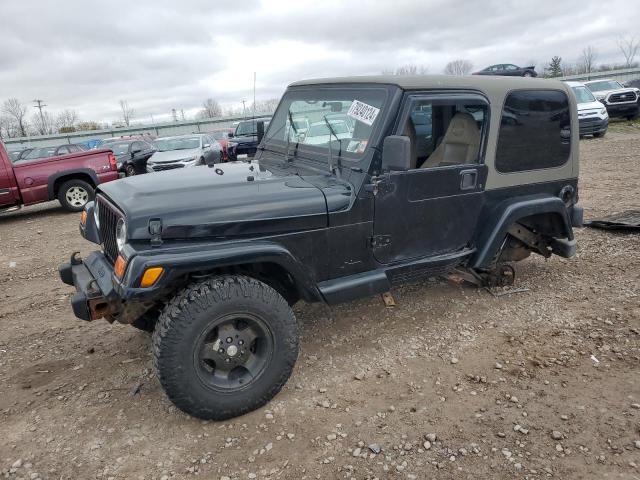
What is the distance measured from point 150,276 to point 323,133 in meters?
1.73

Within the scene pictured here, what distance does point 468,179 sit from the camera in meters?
3.71

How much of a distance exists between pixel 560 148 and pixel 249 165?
2.71m

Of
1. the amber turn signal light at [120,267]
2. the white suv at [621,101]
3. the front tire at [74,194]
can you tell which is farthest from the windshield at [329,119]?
the white suv at [621,101]

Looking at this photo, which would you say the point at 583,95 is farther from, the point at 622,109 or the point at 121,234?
the point at 121,234

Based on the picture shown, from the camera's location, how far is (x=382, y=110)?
3.31 m

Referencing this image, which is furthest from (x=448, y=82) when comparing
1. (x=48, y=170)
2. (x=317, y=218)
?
(x=48, y=170)

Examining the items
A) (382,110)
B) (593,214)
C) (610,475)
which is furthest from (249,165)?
(593,214)

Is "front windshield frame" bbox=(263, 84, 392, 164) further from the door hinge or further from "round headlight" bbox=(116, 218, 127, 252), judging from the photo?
"round headlight" bbox=(116, 218, 127, 252)

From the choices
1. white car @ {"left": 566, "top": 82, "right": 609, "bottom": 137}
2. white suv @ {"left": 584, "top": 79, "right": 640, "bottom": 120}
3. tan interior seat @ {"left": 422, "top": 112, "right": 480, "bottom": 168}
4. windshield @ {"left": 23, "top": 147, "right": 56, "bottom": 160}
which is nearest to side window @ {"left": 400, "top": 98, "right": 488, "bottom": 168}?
tan interior seat @ {"left": 422, "top": 112, "right": 480, "bottom": 168}

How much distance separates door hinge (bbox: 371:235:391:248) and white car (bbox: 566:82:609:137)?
13948mm

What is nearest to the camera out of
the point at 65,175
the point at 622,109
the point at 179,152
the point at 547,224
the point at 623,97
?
the point at 547,224

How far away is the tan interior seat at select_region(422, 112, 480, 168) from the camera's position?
3799 mm

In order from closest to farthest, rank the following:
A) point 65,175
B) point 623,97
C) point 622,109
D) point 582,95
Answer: point 65,175 → point 582,95 → point 623,97 → point 622,109

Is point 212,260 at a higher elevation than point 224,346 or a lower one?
higher
